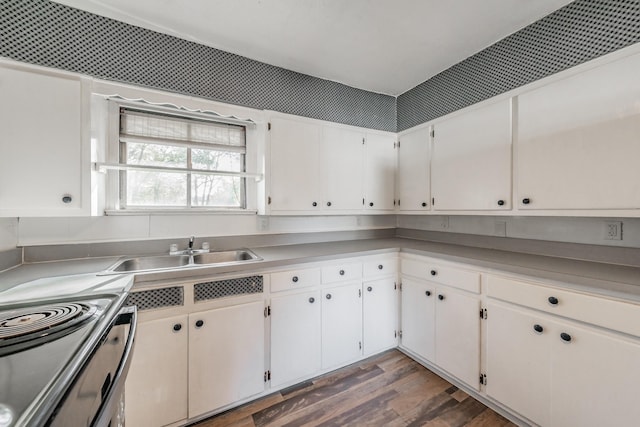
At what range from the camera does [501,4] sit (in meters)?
1.52

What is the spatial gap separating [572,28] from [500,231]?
53.7 inches

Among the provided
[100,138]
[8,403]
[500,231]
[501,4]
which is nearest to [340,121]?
[501,4]

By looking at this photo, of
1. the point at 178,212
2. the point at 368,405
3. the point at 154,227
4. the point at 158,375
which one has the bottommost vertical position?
the point at 368,405

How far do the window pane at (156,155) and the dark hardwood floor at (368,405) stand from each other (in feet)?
5.99

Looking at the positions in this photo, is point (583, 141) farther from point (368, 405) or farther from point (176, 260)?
point (176, 260)

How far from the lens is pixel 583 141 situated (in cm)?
139

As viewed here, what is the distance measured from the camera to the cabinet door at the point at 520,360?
4.33 feet

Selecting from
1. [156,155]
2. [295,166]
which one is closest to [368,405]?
[295,166]

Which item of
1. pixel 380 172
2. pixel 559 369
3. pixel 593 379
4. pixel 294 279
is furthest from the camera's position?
pixel 380 172

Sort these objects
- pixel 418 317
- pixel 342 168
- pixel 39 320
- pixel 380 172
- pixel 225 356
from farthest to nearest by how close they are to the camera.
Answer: pixel 380 172
pixel 342 168
pixel 418 317
pixel 225 356
pixel 39 320

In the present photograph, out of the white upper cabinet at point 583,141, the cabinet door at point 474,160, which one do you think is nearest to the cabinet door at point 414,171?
the cabinet door at point 474,160

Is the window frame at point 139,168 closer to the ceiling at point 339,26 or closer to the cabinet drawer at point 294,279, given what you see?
the ceiling at point 339,26

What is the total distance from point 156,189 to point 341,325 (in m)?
1.82

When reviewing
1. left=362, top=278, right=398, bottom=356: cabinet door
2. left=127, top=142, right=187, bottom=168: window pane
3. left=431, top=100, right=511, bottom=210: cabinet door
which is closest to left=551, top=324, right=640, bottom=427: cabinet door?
left=431, top=100, right=511, bottom=210: cabinet door
